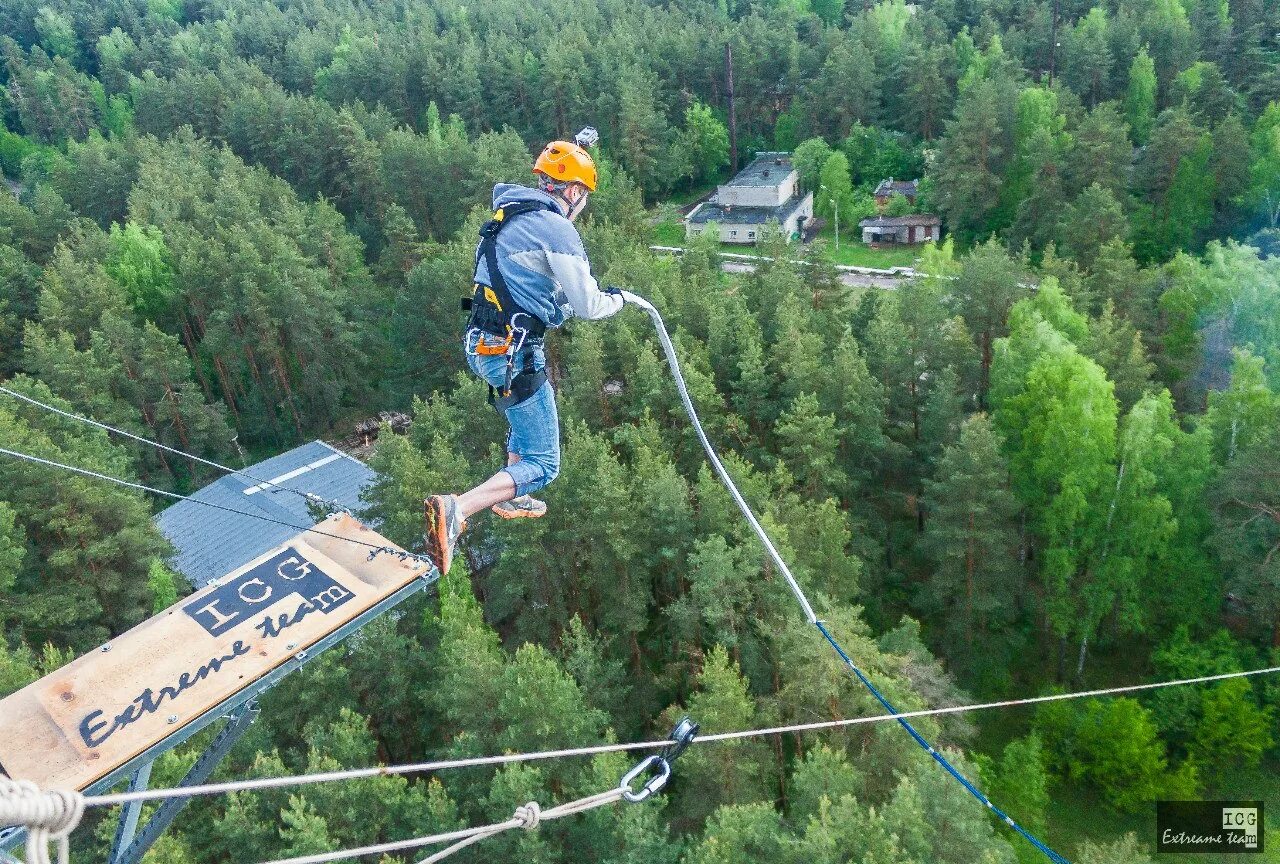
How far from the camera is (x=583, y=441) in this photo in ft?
78.1

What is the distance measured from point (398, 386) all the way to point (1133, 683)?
2783cm

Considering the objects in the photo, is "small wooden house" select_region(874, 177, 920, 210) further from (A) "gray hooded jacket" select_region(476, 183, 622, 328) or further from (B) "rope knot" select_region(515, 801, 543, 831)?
(B) "rope knot" select_region(515, 801, 543, 831)

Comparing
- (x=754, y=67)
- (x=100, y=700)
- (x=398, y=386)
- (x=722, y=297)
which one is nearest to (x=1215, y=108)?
(x=754, y=67)

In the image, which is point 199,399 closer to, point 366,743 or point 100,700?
point 366,743

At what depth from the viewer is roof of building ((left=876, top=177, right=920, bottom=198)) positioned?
57.8 m


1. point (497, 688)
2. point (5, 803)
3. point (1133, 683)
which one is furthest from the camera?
point (1133, 683)

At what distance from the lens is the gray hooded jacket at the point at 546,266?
8086mm

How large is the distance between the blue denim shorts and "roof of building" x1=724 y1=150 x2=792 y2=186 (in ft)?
168

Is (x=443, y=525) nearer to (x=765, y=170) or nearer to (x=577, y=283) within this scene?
(x=577, y=283)

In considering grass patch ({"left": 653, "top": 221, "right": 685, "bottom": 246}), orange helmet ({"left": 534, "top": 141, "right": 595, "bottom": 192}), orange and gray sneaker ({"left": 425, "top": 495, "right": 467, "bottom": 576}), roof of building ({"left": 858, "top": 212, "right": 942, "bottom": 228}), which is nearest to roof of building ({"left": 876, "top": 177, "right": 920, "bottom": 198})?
roof of building ({"left": 858, "top": 212, "right": 942, "bottom": 228})

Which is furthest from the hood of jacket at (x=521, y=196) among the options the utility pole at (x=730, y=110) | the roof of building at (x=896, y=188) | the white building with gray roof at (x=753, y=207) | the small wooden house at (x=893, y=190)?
the utility pole at (x=730, y=110)

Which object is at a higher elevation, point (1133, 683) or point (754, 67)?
point (754, 67)

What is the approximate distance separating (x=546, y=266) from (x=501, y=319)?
2.25 feet
